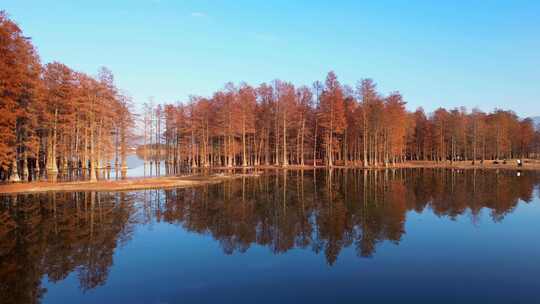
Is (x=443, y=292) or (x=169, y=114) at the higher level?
(x=169, y=114)

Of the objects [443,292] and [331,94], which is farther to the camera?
[331,94]

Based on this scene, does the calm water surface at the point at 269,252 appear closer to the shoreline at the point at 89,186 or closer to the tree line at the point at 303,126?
the shoreline at the point at 89,186

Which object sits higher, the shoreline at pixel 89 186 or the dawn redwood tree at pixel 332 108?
the dawn redwood tree at pixel 332 108

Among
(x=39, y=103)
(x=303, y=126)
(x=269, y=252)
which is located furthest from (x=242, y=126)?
(x=269, y=252)

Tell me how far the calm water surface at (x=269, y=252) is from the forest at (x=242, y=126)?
24.1 meters

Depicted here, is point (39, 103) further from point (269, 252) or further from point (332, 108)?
point (332, 108)

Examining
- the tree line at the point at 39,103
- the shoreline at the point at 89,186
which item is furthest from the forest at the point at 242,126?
Result: the shoreline at the point at 89,186

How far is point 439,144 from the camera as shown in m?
93.8

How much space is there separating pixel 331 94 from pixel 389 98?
16.0 m

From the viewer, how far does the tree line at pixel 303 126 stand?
237ft

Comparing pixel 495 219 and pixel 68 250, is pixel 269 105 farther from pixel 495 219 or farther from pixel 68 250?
pixel 68 250

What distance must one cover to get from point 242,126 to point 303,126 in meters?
14.1

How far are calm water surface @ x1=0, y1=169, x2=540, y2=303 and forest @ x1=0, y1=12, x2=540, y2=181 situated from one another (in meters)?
24.1

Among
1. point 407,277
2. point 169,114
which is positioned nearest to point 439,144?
point 169,114
